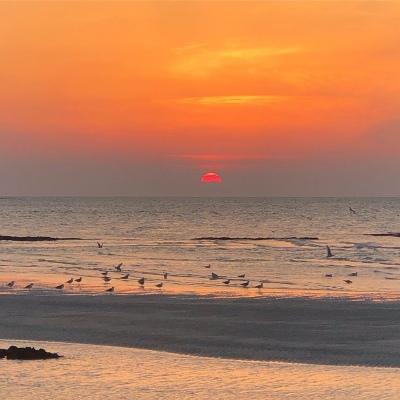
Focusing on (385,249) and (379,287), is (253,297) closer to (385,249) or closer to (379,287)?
(379,287)

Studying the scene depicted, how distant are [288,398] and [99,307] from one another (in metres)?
13.6

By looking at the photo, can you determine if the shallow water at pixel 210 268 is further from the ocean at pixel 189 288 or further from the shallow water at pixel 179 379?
the shallow water at pixel 179 379

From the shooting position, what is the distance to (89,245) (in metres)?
65.3

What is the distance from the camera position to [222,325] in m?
22.2

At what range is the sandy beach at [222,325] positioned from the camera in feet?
60.6

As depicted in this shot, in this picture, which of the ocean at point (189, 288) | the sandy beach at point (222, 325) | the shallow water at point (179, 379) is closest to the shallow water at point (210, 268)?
the ocean at point (189, 288)

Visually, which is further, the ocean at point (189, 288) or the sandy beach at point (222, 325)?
the sandy beach at point (222, 325)

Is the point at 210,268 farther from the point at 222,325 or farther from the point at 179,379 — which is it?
the point at 179,379

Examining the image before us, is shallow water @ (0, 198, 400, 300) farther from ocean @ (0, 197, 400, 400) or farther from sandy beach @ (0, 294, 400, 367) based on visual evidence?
sandy beach @ (0, 294, 400, 367)

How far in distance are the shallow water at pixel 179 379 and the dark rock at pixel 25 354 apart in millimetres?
390

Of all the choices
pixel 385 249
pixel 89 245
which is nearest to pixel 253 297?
pixel 385 249

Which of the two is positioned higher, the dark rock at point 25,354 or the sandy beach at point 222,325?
the sandy beach at point 222,325

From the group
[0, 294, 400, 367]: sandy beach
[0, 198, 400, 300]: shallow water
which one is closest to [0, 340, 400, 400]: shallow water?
[0, 294, 400, 367]: sandy beach

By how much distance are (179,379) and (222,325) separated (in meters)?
7.59
